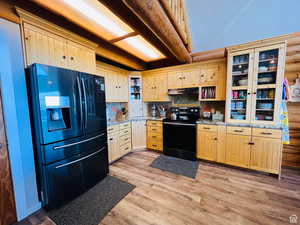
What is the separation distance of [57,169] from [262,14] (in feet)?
14.3

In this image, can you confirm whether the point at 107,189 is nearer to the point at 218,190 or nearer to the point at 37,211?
the point at 37,211

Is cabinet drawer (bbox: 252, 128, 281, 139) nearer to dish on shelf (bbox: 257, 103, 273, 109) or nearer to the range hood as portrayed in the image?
dish on shelf (bbox: 257, 103, 273, 109)

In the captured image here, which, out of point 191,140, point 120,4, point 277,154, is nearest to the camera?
point 120,4

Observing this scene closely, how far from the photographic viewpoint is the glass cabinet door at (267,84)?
2105 millimetres

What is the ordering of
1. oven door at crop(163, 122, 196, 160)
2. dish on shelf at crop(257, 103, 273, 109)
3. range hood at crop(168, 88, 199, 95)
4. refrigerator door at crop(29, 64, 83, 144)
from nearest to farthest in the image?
refrigerator door at crop(29, 64, 83, 144), dish on shelf at crop(257, 103, 273, 109), oven door at crop(163, 122, 196, 160), range hood at crop(168, 88, 199, 95)

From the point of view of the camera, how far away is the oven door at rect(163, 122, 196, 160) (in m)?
2.81

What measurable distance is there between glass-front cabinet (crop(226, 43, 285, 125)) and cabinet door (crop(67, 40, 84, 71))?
2.91m

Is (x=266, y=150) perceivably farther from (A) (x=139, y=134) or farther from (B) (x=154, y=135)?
(A) (x=139, y=134)

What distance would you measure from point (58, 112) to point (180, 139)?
99.2 inches

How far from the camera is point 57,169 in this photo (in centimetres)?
154

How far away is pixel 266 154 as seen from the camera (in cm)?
219

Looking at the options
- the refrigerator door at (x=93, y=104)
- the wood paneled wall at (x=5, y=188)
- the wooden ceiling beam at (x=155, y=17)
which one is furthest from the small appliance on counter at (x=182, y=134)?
the wood paneled wall at (x=5, y=188)

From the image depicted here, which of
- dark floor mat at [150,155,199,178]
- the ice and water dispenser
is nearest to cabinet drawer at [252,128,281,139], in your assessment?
dark floor mat at [150,155,199,178]

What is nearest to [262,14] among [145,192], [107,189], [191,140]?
[191,140]
